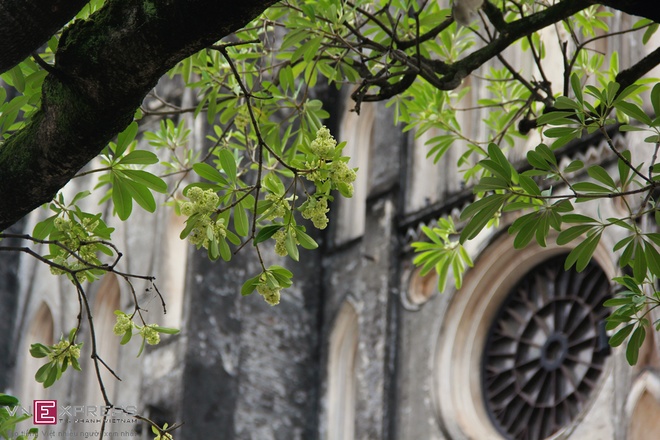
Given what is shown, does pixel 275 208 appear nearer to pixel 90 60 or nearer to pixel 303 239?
pixel 303 239

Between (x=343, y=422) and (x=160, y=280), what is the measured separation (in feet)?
8.84

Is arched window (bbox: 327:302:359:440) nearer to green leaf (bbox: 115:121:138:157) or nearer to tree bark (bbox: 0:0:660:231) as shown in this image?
green leaf (bbox: 115:121:138:157)

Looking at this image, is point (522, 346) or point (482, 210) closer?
point (482, 210)

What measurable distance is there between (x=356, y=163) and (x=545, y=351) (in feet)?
14.2

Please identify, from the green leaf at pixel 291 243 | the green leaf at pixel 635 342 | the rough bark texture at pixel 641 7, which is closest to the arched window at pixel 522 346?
the green leaf at pixel 635 342

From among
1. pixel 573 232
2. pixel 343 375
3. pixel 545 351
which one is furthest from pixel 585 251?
pixel 343 375

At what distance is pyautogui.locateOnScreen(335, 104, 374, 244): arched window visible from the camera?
631 inches

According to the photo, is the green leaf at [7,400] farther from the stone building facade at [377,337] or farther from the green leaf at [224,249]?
the stone building facade at [377,337]

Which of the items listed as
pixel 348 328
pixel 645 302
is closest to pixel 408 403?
pixel 348 328

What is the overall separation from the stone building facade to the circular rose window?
0.06ft

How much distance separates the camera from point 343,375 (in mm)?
15344

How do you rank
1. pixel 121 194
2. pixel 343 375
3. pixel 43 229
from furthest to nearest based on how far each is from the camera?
pixel 343 375 → pixel 43 229 → pixel 121 194

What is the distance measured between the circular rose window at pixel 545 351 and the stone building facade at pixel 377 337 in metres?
0.02

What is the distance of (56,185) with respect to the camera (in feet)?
13.0
